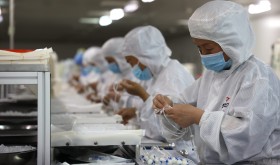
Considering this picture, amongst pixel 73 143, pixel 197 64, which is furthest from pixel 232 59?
pixel 197 64

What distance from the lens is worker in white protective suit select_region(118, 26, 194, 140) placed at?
236cm

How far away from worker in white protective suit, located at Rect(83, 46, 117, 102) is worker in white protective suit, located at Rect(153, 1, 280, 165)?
2.66 metres

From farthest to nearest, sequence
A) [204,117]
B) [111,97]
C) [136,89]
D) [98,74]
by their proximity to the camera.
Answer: [98,74] < [111,97] < [136,89] < [204,117]

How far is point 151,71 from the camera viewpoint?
2.65 m

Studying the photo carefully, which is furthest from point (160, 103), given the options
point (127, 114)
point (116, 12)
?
point (116, 12)

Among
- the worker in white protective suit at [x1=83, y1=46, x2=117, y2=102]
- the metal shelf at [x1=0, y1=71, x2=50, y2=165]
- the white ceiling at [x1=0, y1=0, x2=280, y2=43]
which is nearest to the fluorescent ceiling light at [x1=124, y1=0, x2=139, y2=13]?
the white ceiling at [x1=0, y1=0, x2=280, y2=43]

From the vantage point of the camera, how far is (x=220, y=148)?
4.65ft

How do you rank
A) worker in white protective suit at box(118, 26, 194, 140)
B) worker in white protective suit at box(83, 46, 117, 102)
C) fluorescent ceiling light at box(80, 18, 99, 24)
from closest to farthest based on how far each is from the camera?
worker in white protective suit at box(118, 26, 194, 140), worker in white protective suit at box(83, 46, 117, 102), fluorescent ceiling light at box(80, 18, 99, 24)

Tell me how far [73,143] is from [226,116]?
595mm

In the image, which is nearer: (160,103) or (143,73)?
(160,103)

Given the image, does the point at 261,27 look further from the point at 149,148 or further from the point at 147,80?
the point at 149,148

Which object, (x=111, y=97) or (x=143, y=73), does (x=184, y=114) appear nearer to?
(x=143, y=73)

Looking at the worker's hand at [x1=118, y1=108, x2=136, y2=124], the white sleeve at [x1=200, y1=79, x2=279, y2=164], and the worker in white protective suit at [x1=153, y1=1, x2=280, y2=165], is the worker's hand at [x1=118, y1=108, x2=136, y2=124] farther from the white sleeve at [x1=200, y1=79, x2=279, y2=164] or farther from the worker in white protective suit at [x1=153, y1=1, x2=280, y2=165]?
the white sleeve at [x1=200, y1=79, x2=279, y2=164]

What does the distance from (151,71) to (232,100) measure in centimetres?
119
